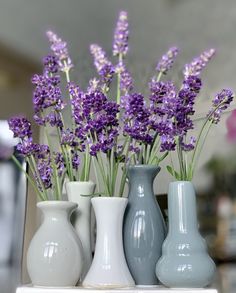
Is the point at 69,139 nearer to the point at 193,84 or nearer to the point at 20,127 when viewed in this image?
the point at 20,127

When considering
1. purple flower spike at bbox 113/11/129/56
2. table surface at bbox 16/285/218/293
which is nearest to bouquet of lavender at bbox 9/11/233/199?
purple flower spike at bbox 113/11/129/56

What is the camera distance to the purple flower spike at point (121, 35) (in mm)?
828

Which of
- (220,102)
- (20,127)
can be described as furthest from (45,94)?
(220,102)

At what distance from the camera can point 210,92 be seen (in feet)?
3.68

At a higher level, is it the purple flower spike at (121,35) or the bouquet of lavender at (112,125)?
the purple flower spike at (121,35)

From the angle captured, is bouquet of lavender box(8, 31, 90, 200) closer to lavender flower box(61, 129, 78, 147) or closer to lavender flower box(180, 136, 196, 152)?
lavender flower box(61, 129, 78, 147)

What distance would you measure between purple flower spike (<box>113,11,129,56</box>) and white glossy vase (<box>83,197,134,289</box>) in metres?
0.26

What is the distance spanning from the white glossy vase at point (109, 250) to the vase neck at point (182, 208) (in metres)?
0.07

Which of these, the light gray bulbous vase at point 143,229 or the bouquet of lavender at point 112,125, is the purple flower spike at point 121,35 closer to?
the bouquet of lavender at point 112,125

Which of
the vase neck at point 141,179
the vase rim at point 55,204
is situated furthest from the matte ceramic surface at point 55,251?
the vase neck at point 141,179

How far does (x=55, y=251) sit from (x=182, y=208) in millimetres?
198

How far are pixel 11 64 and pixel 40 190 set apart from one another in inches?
37.2

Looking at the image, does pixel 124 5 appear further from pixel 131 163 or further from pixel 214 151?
pixel 131 163

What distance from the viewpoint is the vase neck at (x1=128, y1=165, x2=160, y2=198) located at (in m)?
0.78
